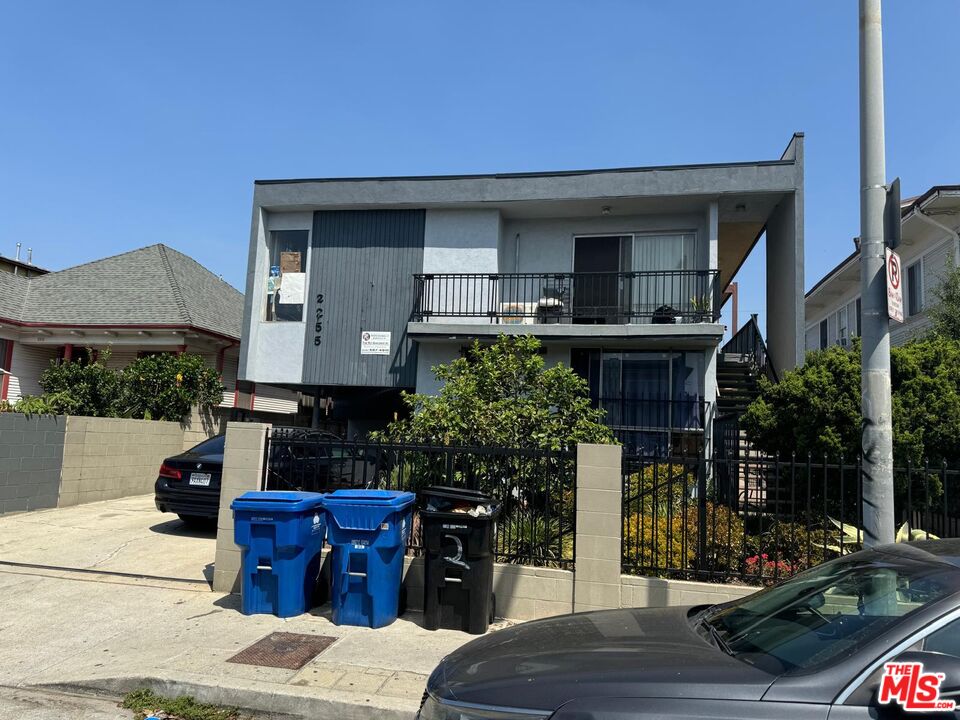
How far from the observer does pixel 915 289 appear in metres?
16.9

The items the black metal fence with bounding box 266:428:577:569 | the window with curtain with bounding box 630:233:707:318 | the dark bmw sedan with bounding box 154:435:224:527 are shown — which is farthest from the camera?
the window with curtain with bounding box 630:233:707:318

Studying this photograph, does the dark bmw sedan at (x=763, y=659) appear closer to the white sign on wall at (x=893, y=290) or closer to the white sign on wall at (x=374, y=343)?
the white sign on wall at (x=893, y=290)

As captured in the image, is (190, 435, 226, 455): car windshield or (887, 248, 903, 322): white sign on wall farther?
(190, 435, 226, 455): car windshield

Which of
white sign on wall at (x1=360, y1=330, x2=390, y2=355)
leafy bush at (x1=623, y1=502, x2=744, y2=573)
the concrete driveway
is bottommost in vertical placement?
the concrete driveway

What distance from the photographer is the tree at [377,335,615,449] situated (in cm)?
783

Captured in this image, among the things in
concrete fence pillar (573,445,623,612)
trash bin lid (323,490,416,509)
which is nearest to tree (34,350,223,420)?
trash bin lid (323,490,416,509)

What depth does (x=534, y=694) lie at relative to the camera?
2.62 m

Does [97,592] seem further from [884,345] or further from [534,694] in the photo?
[884,345]

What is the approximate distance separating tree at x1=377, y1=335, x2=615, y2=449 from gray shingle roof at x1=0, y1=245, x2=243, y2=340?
10.7 meters

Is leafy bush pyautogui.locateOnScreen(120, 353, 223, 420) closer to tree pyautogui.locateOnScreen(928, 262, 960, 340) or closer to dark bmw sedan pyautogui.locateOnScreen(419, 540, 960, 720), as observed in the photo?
dark bmw sedan pyautogui.locateOnScreen(419, 540, 960, 720)

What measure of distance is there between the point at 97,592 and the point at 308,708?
146 inches

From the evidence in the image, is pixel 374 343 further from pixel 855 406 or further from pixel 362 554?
pixel 855 406

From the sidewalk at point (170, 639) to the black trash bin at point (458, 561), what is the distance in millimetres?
160

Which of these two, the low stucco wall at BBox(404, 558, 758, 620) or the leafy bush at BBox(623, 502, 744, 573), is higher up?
the leafy bush at BBox(623, 502, 744, 573)
